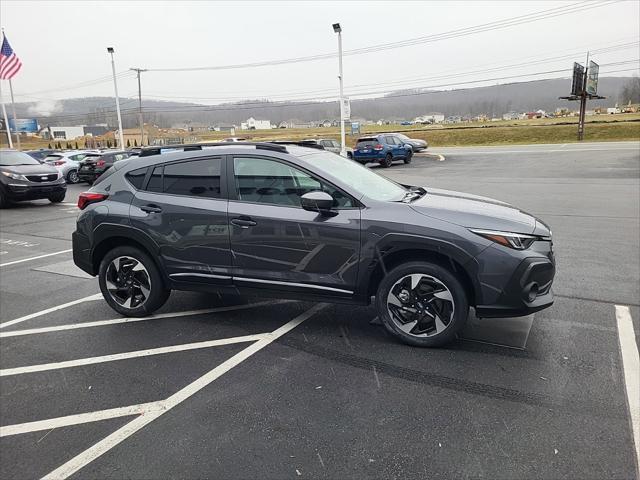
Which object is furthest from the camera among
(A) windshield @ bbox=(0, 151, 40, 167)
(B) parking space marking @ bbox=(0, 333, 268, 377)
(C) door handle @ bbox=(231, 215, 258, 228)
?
(A) windshield @ bbox=(0, 151, 40, 167)

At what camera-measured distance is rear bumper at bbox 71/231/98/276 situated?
16.1ft

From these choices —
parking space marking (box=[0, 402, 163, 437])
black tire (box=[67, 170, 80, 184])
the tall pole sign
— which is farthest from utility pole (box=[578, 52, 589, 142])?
parking space marking (box=[0, 402, 163, 437])

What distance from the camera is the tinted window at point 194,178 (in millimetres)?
4480

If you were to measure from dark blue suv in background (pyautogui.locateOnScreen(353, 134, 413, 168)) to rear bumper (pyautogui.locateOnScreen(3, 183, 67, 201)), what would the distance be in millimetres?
15793

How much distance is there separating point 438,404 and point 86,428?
228cm

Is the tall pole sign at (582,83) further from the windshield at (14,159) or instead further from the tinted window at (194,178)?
the tinted window at (194,178)

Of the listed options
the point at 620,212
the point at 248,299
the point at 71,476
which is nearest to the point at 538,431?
the point at 71,476

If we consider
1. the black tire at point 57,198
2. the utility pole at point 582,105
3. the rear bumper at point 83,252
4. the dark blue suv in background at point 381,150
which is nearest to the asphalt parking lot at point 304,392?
the rear bumper at point 83,252

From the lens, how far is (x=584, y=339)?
404 centimetres

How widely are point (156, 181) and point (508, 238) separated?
10.9ft

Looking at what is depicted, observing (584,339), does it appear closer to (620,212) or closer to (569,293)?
(569,293)

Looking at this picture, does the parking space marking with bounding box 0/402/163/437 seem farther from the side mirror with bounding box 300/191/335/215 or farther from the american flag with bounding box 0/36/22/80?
the american flag with bounding box 0/36/22/80

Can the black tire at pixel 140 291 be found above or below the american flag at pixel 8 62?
below

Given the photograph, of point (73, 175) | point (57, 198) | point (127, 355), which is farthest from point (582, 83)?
point (127, 355)
